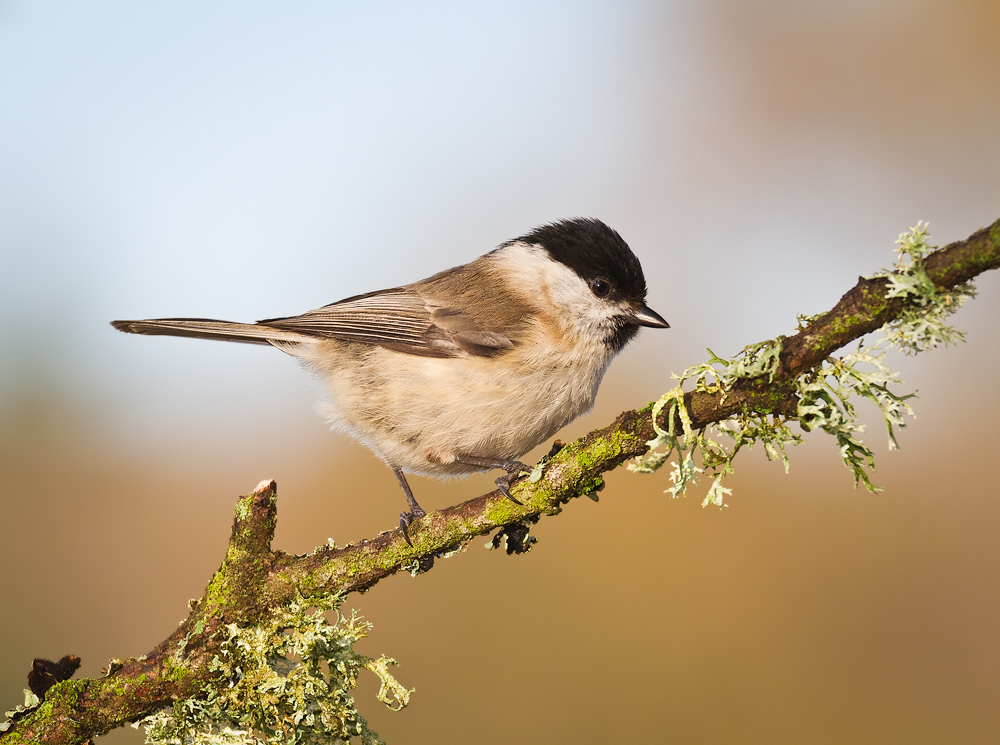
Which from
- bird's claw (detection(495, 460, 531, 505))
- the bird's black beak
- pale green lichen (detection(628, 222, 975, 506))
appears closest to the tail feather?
bird's claw (detection(495, 460, 531, 505))

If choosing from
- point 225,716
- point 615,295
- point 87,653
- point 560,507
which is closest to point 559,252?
point 615,295

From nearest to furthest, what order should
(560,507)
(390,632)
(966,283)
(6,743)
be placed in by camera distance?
(966,283), (6,743), (560,507), (390,632)

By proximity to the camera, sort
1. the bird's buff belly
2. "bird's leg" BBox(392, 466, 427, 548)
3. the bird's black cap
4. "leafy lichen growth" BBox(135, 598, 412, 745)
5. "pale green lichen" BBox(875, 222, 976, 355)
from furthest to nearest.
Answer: the bird's black cap
the bird's buff belly
"bird's leg" BBox(392, 466, 427, 548)
"leafy lichen growth" BBox(135, 598, 412, 745)
"pale green lichen" BBox(875, 222, 976, 355)

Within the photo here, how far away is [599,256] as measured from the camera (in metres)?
3.08

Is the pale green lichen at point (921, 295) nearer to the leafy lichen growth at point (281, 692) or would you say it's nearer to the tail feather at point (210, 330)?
the leafy lichen growth at point (281, 692)

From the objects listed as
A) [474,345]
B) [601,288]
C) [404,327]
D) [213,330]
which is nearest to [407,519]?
[474,345]

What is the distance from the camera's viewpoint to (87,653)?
4.64m

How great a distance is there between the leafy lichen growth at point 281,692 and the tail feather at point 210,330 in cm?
141

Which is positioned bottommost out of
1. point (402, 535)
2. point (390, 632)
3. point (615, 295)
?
point (390, 632)

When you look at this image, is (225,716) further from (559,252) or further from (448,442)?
(559,252)

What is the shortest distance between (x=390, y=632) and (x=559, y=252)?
2501 millimetres

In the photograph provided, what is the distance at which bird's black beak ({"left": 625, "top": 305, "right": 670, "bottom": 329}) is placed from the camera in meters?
3.04

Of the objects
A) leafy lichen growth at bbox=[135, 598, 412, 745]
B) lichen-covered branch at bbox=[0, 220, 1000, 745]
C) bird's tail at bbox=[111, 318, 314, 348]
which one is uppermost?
bird's tail at bbox=[111, 318, 314, 348]

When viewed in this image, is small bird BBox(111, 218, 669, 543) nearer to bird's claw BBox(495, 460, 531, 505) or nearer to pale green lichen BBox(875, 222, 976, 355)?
bird's claw BBox(495, 460, 531, 505)
